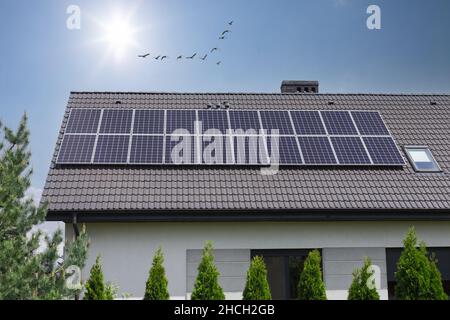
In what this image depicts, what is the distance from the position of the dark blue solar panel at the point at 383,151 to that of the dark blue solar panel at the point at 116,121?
6284mm

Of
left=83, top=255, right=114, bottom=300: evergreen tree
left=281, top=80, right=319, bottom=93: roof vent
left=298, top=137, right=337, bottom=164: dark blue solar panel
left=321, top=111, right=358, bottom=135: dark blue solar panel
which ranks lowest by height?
left=83, top=255, right=114, bottom=300: evergreen tree

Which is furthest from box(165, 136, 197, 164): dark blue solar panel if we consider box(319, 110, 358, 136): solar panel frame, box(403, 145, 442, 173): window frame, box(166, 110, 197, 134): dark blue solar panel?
box(403, 145, 442, 173): window frame

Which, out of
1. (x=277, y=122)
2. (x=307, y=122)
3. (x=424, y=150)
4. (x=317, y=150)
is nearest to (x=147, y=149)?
(x=277, y=122)

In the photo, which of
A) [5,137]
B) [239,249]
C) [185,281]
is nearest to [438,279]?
[239,249]

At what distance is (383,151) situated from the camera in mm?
16297

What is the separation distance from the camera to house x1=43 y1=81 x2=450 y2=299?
45.2 ft

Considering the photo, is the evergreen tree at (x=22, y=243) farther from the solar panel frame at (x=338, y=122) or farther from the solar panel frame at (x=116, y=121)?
the solar panel frame at (x=338, y=122)

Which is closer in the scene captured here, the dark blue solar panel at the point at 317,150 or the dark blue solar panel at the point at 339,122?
the dark blue solar panel at the point at 317,150

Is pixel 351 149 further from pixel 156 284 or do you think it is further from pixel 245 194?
pixel 156 284

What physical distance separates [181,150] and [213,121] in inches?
63.7

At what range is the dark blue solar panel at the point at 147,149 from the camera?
15246 mm

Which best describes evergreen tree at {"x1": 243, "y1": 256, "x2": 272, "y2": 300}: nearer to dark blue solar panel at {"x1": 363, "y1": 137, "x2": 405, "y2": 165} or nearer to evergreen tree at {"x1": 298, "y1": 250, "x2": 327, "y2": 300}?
evergreen tree at {"x1": 298, "y1": 250, "x2": 327, "y2": 300}

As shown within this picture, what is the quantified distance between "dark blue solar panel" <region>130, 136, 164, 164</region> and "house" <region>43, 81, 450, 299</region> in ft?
0.09

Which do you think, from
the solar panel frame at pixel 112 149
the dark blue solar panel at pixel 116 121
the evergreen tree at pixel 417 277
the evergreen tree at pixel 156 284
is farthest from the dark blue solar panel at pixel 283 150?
the evergreen tree at pixel 156 284
